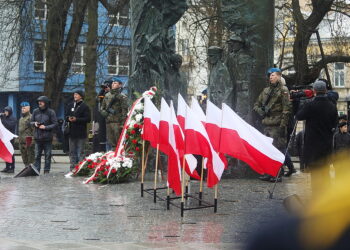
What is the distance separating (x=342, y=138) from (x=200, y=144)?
23.4ft

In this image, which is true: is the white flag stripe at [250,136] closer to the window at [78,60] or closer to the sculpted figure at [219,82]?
the sculpted figure at [219,82]

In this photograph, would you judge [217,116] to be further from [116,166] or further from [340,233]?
[340,233]

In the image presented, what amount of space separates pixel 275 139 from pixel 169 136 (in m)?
4.57

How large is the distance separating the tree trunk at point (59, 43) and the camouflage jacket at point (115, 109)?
39.0ft

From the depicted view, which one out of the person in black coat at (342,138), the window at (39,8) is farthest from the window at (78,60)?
the person in black coat at (342,138)

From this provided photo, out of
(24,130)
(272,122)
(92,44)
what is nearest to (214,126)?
(272,122)

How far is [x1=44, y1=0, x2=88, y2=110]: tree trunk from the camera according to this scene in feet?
89.5

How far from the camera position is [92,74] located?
1150 inches

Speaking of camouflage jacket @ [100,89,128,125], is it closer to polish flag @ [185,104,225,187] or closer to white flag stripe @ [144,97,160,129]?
white flag stripe @ [144,97,160,129]

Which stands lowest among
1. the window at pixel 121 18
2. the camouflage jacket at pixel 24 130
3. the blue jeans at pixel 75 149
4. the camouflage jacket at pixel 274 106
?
the blue jeans at pixel 75 149

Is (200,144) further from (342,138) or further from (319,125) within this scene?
(342,138)

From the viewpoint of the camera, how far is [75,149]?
16266mm

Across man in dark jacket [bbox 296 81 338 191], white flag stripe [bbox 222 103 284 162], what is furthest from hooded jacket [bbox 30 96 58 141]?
white flag stripe [bbox 222 103 284 162]

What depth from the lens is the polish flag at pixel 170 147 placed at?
30.0ft
